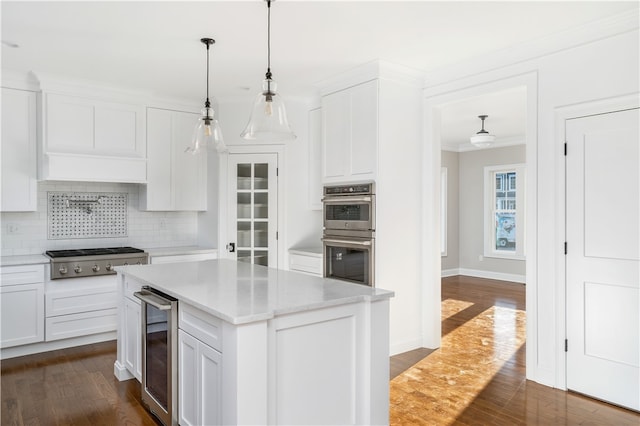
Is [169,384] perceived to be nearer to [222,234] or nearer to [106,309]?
[106,309]

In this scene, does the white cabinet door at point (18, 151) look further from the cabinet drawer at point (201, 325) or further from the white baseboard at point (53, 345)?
the cabinet drawer at point (201, 325)

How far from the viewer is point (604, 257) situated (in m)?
3.00

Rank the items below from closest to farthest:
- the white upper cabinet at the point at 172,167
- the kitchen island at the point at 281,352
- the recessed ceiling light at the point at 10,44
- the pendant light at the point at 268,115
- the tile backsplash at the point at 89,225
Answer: the kitchen island at the point at 281,352
the pendant light at the point at 268,115
the recessed ceiling light at the point at 10,44
the tile backsplash at the point at 89,225
the white upper cabinet at the point at 172,167

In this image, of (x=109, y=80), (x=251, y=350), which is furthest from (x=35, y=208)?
(x=251, y=350)

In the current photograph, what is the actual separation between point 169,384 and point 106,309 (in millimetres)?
2281

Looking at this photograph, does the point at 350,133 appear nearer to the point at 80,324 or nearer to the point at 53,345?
the point at 80,324

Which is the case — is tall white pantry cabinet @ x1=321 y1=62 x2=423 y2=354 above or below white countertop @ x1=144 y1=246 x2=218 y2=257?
above

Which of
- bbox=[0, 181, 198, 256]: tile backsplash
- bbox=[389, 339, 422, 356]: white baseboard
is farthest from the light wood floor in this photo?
bbox=[0, 181, 198, 256]: tile backsplash

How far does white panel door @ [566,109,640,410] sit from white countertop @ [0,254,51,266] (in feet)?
14.3

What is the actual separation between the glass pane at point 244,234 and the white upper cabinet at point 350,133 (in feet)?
4.00

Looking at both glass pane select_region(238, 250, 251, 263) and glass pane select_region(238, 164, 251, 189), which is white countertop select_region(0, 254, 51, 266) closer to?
glass pane select_region(238, 250, 251, 263)

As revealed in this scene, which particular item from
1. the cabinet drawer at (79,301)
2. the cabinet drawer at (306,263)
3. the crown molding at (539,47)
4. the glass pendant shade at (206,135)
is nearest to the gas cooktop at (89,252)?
the cabinet drawer at (79,301)

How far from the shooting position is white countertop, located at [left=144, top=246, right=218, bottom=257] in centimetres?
475

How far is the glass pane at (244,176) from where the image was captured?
5098mm
